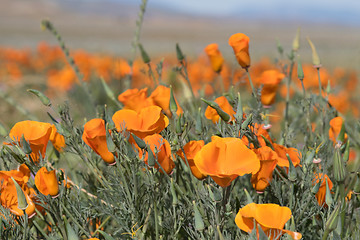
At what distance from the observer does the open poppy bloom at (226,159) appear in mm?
801

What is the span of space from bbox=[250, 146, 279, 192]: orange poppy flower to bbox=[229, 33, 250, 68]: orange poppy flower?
17.1 inches

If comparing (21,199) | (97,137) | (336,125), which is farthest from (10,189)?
(336,125)

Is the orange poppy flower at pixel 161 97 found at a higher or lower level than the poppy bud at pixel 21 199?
higher

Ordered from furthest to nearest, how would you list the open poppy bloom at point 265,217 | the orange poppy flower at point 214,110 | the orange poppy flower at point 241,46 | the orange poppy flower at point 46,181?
the orange poppy flower at point 241,46 < the orange poppy flower at point 214,110 < the orange poppy flower at point 46,181 < the open poppy bloom at point 265,217

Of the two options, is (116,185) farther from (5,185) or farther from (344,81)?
(344,81)

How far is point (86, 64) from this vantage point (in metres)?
4.72

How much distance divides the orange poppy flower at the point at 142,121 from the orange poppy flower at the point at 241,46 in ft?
1.32

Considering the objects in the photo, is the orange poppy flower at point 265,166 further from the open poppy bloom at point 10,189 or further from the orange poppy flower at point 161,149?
the open poppy bloom at point 10,189

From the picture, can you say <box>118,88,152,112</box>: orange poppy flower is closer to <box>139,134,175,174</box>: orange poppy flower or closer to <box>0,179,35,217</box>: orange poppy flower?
<box>139,134,175,174</box>: orange poppy flower

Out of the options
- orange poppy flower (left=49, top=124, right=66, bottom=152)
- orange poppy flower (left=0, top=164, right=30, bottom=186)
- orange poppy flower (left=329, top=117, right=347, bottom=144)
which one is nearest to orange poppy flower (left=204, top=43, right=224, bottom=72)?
orange poppy flower (left=329, top=117, right=347, bottom=144)

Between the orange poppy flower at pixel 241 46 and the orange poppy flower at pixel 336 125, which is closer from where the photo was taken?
the orange poppy flower at pixel 336 125

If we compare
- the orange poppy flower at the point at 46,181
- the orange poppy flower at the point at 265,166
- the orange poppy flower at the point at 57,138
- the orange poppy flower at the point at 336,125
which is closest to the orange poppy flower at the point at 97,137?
the orange poppy flower at the point at 46,181

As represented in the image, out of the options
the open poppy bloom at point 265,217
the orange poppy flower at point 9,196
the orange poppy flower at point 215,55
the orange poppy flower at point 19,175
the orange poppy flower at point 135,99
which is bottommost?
the orange poppy flower at point 9,196

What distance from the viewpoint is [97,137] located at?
926 mm
